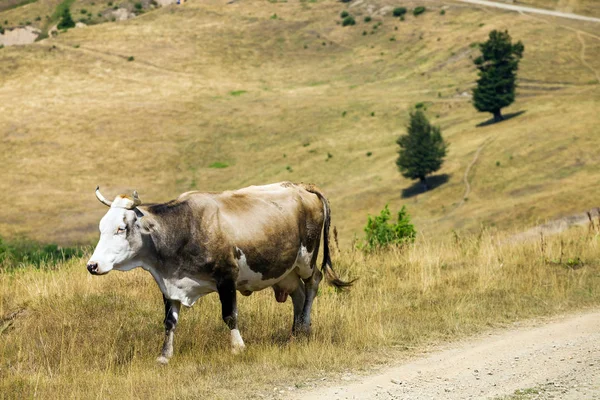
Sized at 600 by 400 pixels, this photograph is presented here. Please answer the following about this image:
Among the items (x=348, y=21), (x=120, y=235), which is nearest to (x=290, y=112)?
(x=348, y=21)

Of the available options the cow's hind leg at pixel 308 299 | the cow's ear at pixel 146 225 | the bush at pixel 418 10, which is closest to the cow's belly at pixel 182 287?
the cow's ear at pixel 146 225

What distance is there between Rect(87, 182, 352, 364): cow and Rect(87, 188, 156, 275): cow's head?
12 millimetres

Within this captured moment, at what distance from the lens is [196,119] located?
101 m

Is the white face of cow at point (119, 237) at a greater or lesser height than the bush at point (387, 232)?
greater

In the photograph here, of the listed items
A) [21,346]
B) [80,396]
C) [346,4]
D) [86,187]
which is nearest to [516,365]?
[80,396]

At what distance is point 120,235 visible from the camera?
9.59 metres

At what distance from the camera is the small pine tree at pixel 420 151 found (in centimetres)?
7150

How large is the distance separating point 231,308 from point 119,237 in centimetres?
168

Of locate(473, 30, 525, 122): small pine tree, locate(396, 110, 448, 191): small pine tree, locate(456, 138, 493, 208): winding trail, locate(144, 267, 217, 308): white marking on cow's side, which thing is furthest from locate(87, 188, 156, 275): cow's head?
locate(473, 30, 525, 122): small pine tree

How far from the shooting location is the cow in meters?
9.65

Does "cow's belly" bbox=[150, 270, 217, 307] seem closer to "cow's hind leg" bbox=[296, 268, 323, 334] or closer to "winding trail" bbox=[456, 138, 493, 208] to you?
"cow's hind leg" bbox=[296, 268, 323, 334]

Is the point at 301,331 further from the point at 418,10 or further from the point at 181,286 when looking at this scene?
the point at 418,10

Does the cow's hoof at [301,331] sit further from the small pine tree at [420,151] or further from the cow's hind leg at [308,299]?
the small pine tree at [420,151]

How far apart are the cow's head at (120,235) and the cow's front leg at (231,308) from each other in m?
1.14
